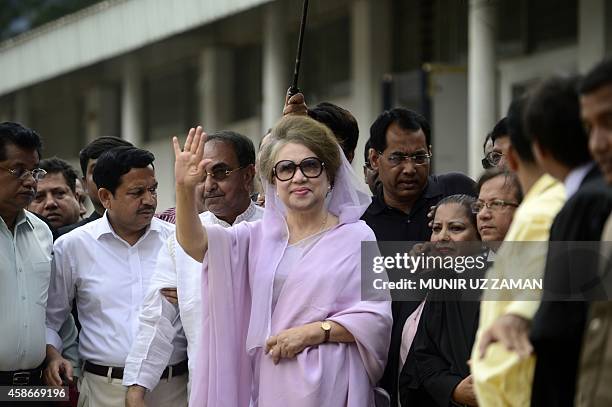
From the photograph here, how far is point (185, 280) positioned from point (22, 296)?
0.83 m

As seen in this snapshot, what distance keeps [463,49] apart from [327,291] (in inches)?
416

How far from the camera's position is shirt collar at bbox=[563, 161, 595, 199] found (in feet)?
10.9

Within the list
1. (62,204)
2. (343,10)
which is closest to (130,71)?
(343,10)

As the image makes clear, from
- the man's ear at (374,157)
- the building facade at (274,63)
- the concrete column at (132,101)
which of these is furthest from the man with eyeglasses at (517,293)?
the concrete column at (132,101)

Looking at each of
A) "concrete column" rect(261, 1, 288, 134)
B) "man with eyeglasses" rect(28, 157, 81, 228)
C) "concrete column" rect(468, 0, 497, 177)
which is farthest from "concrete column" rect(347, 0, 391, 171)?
"man with eyeglasses" rect(28, 157, 81, 228)

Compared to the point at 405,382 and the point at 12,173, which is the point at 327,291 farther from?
the point at 12,173

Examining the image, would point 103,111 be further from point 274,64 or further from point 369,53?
point 369,53

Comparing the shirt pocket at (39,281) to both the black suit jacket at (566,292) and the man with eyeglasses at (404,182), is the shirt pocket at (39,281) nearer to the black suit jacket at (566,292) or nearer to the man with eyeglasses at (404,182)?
the man with eyeglasses at (404,182)

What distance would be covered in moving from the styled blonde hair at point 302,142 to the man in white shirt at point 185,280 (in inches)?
24.6

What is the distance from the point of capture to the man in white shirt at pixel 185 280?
5.80 metres

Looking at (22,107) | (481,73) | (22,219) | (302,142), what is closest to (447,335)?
(302,142)

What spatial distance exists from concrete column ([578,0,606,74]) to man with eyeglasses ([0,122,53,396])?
294 inches

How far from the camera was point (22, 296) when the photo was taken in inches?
237

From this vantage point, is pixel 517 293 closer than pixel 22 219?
Yes
